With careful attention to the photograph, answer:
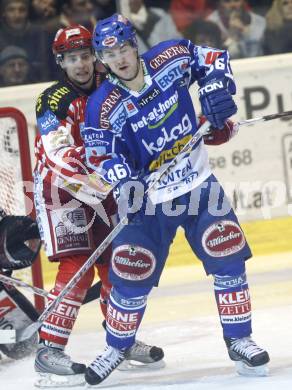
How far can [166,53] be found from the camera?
423cm

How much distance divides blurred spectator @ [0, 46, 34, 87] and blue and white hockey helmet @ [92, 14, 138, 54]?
287 cm

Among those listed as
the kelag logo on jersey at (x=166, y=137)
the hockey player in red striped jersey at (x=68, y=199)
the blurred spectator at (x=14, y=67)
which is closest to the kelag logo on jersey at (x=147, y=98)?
the kelag logo on jersey at (x=166, y=137)

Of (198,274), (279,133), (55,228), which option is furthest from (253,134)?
(55,228)

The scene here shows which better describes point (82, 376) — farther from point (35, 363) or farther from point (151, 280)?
point (151, 280)

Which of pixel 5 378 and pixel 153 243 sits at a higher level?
pixel 153 243

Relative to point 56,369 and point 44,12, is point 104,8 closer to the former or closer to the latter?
point 44,12

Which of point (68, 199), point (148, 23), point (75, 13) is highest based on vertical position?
point (75, 13)

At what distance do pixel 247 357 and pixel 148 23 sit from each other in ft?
11.6

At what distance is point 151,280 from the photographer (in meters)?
4.25

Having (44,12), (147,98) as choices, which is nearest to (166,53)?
(147,98)

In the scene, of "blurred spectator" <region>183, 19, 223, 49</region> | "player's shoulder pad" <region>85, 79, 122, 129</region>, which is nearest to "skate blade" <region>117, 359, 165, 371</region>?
"player's shoulder pad" <region>85, 79, 122, 129</region>

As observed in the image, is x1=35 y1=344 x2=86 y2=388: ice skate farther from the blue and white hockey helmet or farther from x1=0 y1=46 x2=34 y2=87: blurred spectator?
x1=0 y1=46 x2=34 y2=87: blurred spectator

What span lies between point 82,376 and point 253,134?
9.05 ft

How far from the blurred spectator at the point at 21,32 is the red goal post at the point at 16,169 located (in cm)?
156
